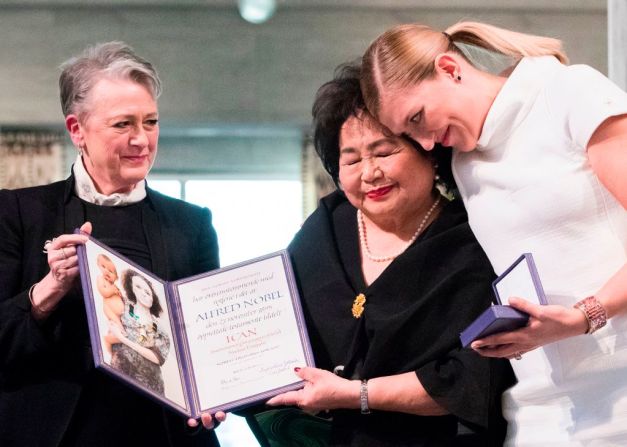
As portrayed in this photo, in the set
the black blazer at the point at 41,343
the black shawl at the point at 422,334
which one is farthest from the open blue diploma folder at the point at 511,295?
the black blazer at the point at 41,343

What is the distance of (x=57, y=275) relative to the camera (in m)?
2.08

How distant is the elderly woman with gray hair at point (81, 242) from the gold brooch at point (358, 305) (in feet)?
1.32

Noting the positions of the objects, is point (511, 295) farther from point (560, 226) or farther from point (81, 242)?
point (81, 242)

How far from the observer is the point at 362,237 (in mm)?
2312

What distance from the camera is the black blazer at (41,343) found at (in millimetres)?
2146

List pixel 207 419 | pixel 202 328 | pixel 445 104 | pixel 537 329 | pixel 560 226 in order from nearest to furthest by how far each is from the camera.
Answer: pixel 537 329
pixel 560 226
pixel 445 104
pixel 207 419
pixel 202 328

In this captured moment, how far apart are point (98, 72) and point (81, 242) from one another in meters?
0.51

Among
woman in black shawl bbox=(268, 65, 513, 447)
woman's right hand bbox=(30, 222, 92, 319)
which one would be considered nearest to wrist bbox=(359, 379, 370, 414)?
woman in black shawl bbox=(268, 65, 513, 447)

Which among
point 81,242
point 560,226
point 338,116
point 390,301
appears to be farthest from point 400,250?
point 81,242

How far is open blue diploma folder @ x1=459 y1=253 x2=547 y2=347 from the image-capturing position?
1.66m

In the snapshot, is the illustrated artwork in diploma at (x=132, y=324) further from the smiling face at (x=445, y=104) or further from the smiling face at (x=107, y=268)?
the smiling face at (x=445, y=104)

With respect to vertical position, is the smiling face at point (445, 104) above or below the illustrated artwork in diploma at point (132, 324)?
above

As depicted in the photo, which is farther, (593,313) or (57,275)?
(57,275)

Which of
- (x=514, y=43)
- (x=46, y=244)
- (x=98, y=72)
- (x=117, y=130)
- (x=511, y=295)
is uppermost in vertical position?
(x=98, y=72)
